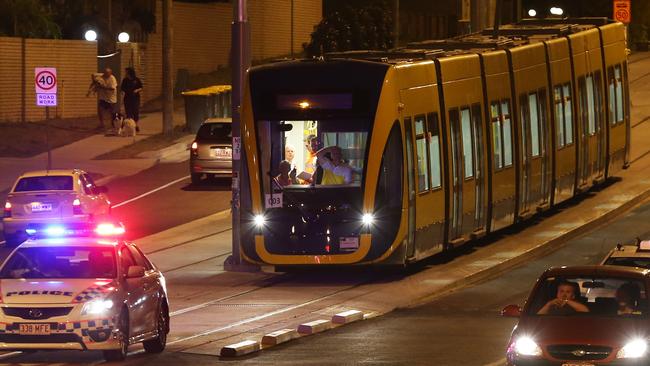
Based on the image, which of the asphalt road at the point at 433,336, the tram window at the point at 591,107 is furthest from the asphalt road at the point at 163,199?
the asphalt road at the point at 433,336

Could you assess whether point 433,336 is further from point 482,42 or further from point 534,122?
point 482,42

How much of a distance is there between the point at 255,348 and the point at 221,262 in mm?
10403

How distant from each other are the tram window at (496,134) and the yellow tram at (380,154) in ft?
0.06

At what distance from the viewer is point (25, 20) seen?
5600cm

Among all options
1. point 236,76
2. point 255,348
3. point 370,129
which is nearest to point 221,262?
point 236,76

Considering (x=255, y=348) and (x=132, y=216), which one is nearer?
(x=255, y=348)

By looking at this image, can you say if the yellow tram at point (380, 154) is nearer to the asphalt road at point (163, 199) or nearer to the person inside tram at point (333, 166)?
the person inside tram at point (333, 166)

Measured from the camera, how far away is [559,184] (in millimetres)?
35062

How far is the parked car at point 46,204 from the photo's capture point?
33031mm

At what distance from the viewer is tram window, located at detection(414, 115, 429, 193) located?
27052mm

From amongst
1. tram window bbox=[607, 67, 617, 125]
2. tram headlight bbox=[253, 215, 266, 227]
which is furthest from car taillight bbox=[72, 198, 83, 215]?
tram window bbox=[607, 67, 617, 125]

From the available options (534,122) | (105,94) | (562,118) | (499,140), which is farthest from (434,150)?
(105,94)

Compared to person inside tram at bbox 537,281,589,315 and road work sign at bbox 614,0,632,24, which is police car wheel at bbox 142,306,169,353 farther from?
road work sign at bbox 614,0,632,24

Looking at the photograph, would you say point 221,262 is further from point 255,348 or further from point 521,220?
point 255,348
